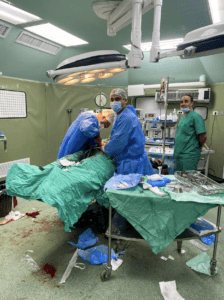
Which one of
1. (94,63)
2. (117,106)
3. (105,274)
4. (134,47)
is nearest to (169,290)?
(105,274)

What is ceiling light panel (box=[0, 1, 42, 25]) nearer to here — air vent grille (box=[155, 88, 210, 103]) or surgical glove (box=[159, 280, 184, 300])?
air vent grille (box=[155, 88, 210, 103])

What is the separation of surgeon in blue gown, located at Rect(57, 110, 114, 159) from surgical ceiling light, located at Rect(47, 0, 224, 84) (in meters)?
0.45

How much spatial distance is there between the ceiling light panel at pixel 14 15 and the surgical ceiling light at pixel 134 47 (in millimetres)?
920

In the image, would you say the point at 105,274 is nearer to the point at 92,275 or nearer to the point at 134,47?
the point at 92,275

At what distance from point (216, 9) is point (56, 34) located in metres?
2.23

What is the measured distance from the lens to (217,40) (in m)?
1.46

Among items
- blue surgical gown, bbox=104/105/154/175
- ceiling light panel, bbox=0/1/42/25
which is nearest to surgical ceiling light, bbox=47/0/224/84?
blue surgical gown, bbox=104/105/154/175

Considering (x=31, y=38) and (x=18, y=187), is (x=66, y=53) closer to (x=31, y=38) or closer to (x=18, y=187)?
(x=31, y=38)

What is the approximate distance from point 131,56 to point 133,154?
0.95 meters

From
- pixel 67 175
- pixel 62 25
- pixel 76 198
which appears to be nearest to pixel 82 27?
pixel 62 25

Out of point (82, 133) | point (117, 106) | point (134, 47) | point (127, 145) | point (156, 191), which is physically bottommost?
point (156, 191)

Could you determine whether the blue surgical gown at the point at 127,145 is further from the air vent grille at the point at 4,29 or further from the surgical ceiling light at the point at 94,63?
the air vent grille at the point at 4,29

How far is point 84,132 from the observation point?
88.0 inches

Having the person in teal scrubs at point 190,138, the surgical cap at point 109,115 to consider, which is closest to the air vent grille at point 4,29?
the surgical cap at point 109,115
